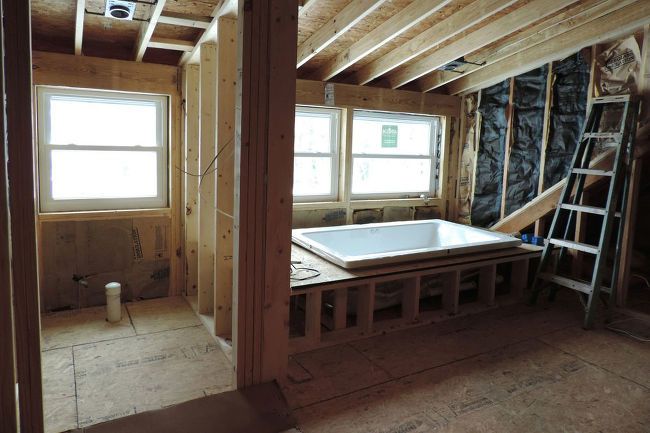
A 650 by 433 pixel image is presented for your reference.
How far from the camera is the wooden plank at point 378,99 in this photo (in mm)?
4254

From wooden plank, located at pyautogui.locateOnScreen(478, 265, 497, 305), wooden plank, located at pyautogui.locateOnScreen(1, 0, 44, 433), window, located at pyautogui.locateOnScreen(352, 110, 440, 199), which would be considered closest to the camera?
wooden plank, located at pyautogui.locateOnScreen(1, 0, 44, 433)

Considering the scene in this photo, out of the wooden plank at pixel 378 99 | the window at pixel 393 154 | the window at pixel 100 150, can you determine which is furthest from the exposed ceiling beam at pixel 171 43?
the window at pixel 393 154

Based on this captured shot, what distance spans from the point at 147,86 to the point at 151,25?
34.0 inches

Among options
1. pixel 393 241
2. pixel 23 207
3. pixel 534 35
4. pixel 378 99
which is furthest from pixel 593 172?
pixel 23 207

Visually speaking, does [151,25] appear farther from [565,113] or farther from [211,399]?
[565,113]

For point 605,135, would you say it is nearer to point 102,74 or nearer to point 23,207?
point 23,207

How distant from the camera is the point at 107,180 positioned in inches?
146

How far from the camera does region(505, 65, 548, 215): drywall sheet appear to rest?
4.28 metres

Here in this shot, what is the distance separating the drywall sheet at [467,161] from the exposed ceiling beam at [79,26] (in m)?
3.80

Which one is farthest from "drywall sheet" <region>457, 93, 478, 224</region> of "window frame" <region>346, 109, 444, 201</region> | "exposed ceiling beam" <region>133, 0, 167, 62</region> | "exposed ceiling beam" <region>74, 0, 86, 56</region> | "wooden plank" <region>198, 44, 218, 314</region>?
"exposed ceiling beam" <region>74, 0, 86, 56</region>

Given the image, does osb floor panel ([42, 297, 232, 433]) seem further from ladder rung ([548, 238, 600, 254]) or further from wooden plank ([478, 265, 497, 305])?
ladder rung ([548, 238, 600, 254])

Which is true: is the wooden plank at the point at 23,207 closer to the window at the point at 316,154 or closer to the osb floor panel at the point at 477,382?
the osb floor panel at the point at 477,382

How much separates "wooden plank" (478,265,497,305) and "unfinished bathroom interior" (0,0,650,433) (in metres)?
0.02

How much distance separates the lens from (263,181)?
2051 millimetres
